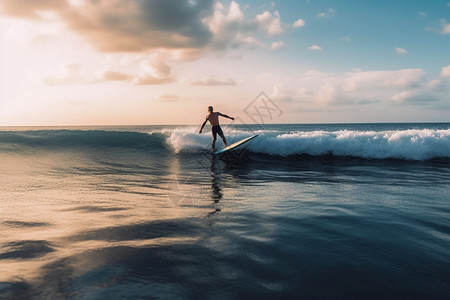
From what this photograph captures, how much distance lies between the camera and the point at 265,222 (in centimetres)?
411

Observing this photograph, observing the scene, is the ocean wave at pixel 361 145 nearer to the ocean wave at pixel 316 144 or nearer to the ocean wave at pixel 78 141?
the ocean wave at pixel 316 144

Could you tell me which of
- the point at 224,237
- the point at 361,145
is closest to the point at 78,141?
the point at 361,145

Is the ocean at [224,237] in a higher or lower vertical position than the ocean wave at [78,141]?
lower

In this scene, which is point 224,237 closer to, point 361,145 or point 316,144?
point 316,144

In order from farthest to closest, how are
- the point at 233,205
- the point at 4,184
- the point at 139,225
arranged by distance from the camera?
the point at 4,184 < the point at 233,205 < the point at 139,225

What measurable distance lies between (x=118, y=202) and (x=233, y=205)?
2112mm

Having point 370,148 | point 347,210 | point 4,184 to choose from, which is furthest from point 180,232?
point 370,148

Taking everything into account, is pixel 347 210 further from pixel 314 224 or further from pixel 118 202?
pixel 118 202

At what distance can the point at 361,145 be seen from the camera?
14.3 meters

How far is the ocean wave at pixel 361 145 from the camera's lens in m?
13.5

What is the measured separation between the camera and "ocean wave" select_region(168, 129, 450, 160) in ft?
44.3

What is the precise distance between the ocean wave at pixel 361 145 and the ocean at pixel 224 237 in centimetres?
563

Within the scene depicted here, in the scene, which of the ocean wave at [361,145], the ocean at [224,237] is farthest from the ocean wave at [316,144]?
the ocean at [224,237]

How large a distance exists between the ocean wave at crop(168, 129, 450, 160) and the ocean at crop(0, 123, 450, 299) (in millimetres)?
5633
